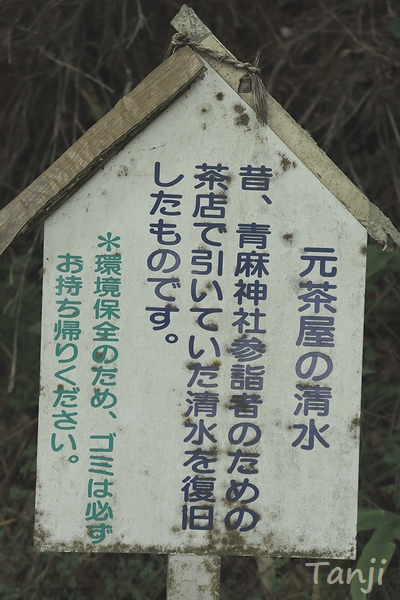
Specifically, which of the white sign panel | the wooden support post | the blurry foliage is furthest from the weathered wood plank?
the blurry foliage

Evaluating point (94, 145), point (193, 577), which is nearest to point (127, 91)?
point (94, 145)

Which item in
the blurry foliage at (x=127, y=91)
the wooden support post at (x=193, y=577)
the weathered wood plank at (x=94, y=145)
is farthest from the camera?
the blurry foliage at (x=127, y=91)

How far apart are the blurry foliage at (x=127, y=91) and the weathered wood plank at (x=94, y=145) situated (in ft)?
3.81

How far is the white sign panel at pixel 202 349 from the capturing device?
186 cm

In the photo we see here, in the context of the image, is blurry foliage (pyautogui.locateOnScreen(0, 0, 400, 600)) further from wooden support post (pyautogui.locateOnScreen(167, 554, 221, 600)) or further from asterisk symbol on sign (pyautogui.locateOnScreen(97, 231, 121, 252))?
asterisk symbol on sign (pyautogui.locateOnScreen(97, 231, 121, 252))

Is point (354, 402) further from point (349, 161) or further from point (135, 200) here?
point (349, 161)

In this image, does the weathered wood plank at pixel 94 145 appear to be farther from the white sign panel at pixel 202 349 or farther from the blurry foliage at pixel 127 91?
the blurry foliage at pixel 127 91

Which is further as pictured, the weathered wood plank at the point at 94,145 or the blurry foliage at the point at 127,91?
the blurry foliage at the point at 127,91

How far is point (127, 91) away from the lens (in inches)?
121

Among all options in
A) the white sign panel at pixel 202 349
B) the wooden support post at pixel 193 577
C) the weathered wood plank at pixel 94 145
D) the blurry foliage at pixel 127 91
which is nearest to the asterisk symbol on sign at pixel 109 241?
the white sign panel at pixel 202 349

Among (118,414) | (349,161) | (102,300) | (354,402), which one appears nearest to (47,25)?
(349,161)

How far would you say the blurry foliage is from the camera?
116 inches

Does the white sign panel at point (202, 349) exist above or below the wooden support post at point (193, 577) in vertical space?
above

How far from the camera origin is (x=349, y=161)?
3299 millimetres
